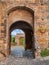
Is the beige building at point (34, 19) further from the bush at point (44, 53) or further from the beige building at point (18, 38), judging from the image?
the beige building at point (18, 38)

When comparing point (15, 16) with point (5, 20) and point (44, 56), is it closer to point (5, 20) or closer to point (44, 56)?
point (5, 20)

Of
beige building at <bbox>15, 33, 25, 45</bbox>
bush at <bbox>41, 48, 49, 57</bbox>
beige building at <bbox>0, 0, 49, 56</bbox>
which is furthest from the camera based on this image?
beige building at <bbox>15, 33, 25, 45</bbox>

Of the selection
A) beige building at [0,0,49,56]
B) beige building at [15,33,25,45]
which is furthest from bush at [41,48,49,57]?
beige building at [15,33,25,45]

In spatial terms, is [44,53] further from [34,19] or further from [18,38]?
[18,38]

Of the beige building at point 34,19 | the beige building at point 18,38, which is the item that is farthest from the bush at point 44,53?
the beige building at point 18,38

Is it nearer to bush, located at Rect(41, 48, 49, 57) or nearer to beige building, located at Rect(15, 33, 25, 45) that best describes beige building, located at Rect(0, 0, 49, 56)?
bush, located at Rect(41, 48, 49, 57)

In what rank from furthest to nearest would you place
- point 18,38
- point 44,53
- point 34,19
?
point 18,38 → point 34,19 → point 44,53

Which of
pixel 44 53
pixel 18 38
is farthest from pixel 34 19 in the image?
pixel 18 38

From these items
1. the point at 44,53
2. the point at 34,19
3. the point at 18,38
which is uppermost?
the point at 34,19

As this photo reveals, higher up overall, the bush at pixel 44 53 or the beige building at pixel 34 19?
the beige building at pixel 34 19

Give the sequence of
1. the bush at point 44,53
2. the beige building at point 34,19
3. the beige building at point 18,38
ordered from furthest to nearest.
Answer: the beige building at point 18,38
the beige building at point 34,19
the bush at point 44,53

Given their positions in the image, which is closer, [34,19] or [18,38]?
[34,19]

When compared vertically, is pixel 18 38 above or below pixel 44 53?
above

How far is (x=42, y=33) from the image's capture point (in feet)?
45.4
